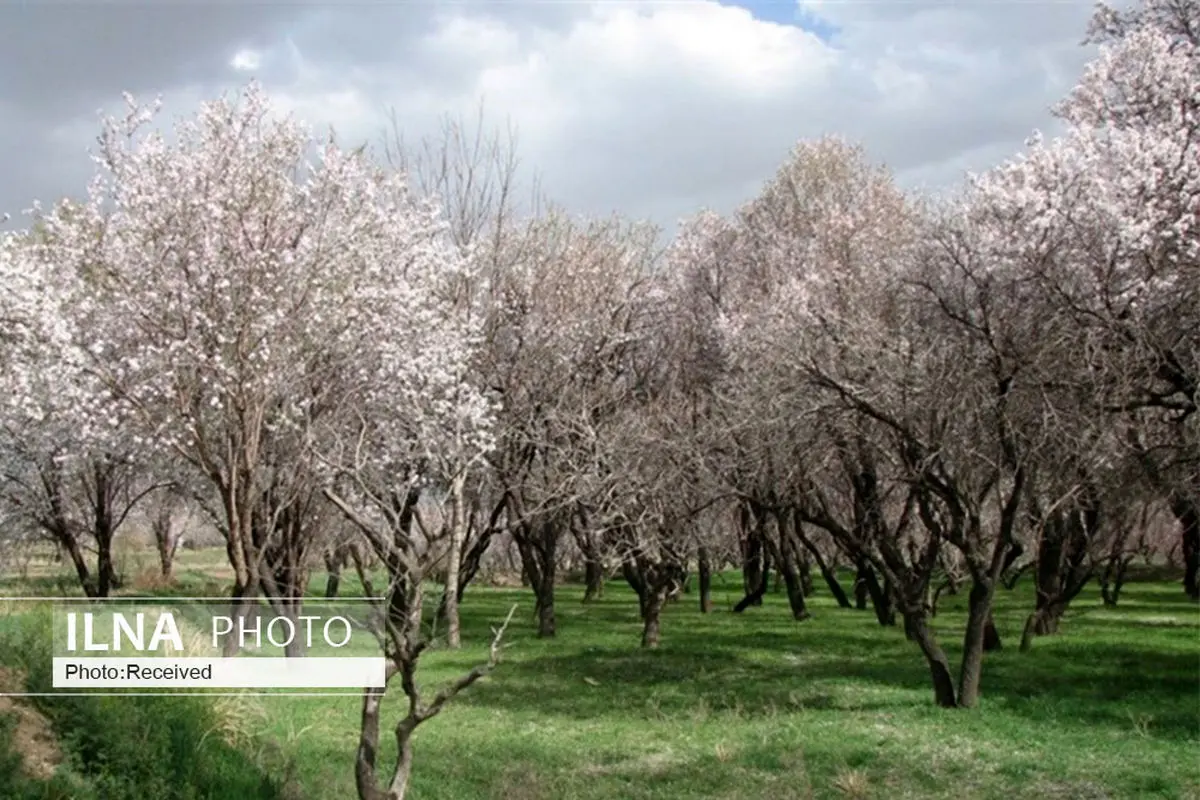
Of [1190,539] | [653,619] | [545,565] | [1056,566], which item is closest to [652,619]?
[653,619]

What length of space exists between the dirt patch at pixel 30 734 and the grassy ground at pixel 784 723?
6.60ft

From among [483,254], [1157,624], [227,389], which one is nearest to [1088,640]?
[1157,624]

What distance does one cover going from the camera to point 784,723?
15.1 meters

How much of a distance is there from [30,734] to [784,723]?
895 cm

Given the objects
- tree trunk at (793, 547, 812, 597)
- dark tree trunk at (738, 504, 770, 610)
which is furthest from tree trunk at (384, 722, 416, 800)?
tree trunk at (793, 547, 812, 597)

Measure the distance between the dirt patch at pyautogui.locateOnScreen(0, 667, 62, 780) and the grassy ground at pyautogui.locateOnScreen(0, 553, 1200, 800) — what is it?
201cm

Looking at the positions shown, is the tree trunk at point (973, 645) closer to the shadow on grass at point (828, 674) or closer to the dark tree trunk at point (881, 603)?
the shadow on grass at point (828, 674)

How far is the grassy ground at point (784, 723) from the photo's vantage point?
464 inches

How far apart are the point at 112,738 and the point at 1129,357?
1187 cm

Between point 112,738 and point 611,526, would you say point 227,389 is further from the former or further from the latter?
point 611,526

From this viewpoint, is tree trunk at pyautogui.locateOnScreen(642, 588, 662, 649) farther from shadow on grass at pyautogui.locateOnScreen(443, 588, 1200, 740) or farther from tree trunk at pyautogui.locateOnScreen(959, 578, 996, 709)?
tree trunk at pyautogui.locateOnScreen(959, 578, 996, 709)

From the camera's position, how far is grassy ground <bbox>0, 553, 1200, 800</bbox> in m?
11.8

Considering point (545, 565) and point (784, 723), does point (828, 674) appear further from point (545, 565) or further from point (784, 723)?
point (545, 565)

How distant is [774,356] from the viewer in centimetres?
1700
